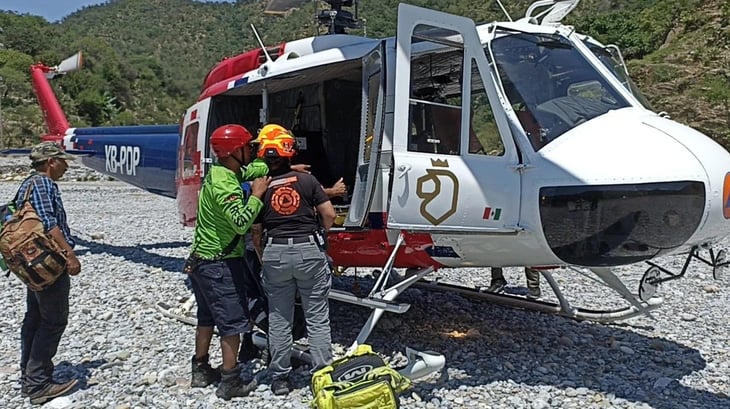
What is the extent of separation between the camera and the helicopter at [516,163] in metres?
4.09

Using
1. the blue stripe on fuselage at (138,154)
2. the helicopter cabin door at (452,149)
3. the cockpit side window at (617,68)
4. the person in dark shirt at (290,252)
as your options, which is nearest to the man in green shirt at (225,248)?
the person in dark shirt at (290,252)

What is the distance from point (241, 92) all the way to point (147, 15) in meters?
102

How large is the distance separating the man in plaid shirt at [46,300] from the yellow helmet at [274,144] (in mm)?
1372

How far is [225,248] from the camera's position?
4312 millimetres

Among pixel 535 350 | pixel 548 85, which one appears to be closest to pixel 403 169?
pixel 548 85

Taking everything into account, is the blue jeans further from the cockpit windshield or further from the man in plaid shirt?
the cockpit windshield

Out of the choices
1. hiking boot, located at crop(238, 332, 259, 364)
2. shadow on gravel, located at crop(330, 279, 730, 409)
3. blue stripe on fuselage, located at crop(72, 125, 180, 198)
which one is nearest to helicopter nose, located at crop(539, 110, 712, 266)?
shadow on gravel, located at crop(330, 279, 730, 409)

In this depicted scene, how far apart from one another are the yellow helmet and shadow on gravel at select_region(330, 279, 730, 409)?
6.08 feet

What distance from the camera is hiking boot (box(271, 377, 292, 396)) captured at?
4406mm

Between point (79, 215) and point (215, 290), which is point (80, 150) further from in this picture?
point (215, 290)

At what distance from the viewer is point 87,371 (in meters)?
4.98

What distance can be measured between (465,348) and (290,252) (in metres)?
1.99

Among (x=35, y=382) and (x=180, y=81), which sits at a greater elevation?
Result: (x=180, y=81)

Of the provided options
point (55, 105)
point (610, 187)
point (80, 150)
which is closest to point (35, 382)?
point (610, 187)
